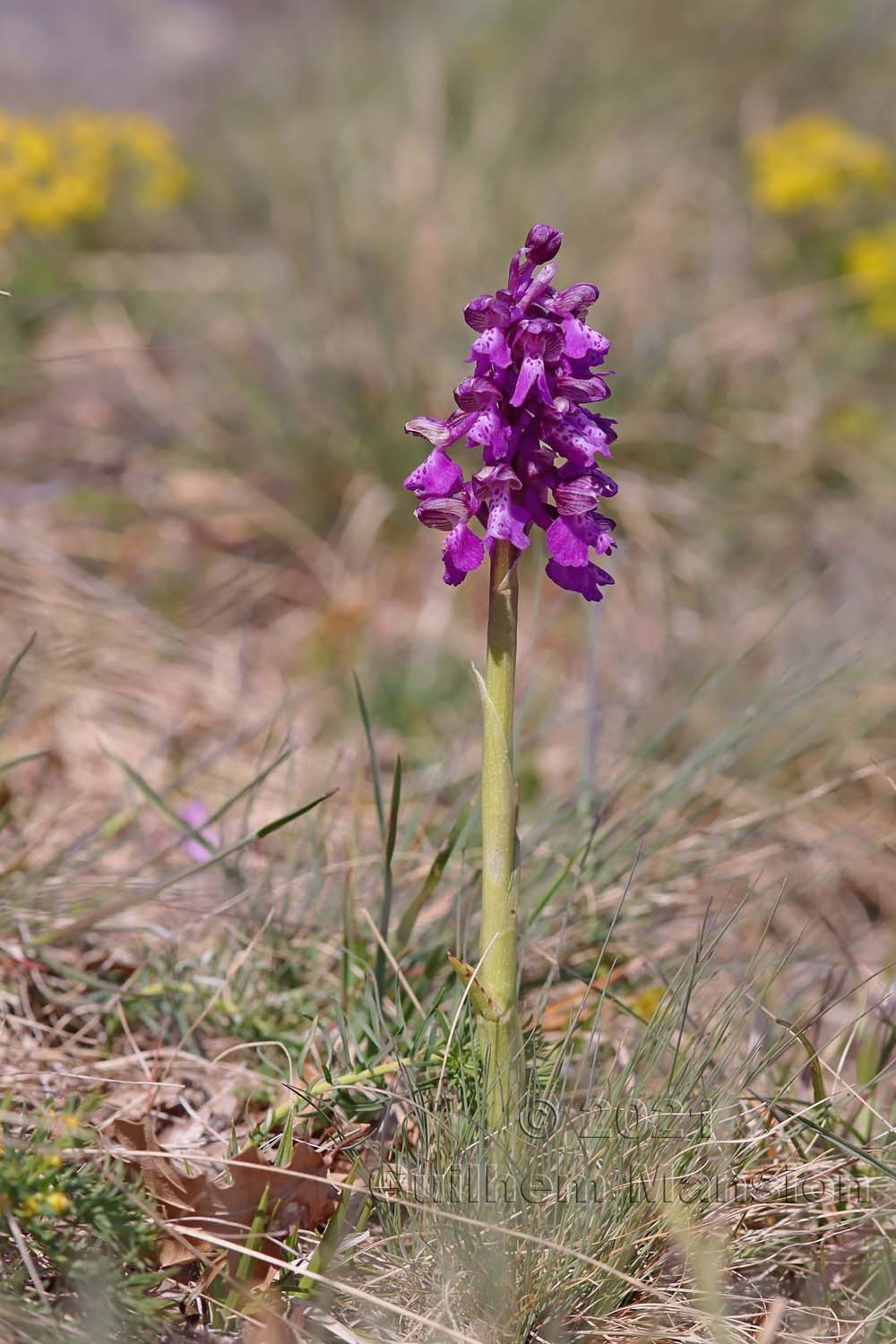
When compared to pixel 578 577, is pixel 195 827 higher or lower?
lower

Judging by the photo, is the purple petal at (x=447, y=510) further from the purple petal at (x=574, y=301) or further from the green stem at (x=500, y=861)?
the purple petal at (x=574, y=301)

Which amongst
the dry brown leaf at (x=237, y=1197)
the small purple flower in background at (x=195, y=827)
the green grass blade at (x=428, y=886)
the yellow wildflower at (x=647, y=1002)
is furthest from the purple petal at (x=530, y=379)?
the small purple flower in background at (x=195, y=827)

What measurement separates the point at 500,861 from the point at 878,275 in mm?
4578

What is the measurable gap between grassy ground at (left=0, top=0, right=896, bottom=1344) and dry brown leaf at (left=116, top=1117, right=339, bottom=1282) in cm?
1

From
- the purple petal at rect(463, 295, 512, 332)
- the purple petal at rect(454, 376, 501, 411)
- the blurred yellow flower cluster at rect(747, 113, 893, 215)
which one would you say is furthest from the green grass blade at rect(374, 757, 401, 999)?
the blurred yellow flower cluster at rect(747, 113, 893, 215)

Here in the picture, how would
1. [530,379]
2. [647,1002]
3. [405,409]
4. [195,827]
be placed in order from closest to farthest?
[530,379]
[647,1002]
[195,827]
[405,409]

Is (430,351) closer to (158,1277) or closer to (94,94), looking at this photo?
(158,1277)

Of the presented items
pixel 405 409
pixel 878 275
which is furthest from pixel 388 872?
pixel 878 275

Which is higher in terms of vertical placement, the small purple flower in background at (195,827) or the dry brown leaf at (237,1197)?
the small purple flower in background at (195,827)

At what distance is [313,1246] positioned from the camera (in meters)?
2.07

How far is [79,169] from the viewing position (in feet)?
19.0

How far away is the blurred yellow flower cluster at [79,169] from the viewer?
5520 mm

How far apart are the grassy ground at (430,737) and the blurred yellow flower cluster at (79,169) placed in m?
0.24

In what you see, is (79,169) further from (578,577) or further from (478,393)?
(578,577)
